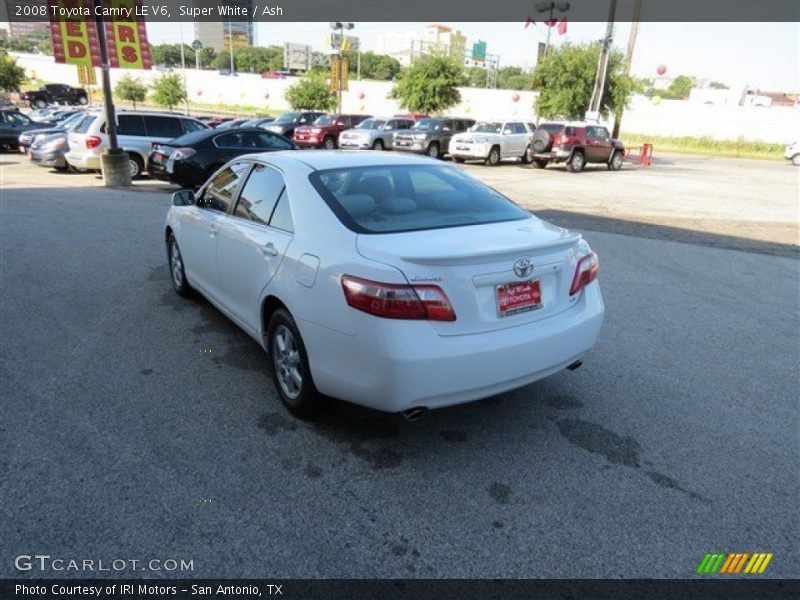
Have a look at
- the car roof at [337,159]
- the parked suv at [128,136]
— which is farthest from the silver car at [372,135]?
the car roof at [337,159]

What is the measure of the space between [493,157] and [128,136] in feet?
48.2

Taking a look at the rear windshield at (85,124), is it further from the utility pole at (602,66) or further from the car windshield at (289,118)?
the utility pole at (602,66)

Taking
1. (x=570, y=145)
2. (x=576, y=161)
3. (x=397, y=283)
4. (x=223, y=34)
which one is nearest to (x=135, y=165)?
(x=397, y=283)

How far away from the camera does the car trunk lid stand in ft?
9.37

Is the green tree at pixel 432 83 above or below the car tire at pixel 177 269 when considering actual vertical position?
above

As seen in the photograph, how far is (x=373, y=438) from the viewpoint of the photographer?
345 centimetres

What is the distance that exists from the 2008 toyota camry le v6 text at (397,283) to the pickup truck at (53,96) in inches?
2378

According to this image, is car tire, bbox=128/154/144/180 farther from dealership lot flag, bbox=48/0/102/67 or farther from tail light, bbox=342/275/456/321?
tail light, bbox=342/275/456/321

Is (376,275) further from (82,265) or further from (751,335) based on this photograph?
(82,265)

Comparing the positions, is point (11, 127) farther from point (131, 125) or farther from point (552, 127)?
point (552, 127)

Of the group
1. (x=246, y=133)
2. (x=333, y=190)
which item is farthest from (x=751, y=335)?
(x=246, y=133)

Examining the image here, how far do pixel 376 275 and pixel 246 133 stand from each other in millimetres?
11323

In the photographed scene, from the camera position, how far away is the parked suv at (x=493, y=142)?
2370 centimetres

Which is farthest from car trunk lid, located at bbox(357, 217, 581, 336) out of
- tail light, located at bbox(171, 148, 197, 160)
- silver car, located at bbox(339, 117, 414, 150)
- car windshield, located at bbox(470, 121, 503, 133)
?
car windshield, located at bbox(470, 121, 503, 133)
